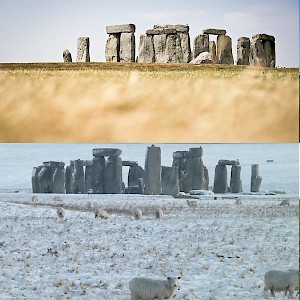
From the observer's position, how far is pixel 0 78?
1.47 m

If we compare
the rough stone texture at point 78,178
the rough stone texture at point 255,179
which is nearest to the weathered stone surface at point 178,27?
the rough stone texture at point 255,179

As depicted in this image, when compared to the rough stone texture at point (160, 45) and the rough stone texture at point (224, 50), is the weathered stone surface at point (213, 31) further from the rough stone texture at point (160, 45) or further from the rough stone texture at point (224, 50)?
the rough stone texture at point (160, 45)

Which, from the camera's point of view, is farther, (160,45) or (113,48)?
(113,48)

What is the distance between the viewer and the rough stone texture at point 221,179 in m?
9.70

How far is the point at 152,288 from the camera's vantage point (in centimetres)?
365

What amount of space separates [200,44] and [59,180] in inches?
144

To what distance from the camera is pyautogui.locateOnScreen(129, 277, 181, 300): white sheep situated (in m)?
3.54

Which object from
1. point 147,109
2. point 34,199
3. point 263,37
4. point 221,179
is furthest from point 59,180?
point 147,109

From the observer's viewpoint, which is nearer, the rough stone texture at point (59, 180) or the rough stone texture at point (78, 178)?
the rough stone texture at point (59, 180)

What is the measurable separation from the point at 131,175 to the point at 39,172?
1.50 metres

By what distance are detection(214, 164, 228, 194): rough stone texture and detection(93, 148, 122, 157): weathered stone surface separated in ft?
5.55

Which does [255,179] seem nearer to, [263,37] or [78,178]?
[78,178]

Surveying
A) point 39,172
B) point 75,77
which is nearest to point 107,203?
point 39,172

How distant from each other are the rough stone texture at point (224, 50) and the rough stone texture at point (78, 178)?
4031mm
